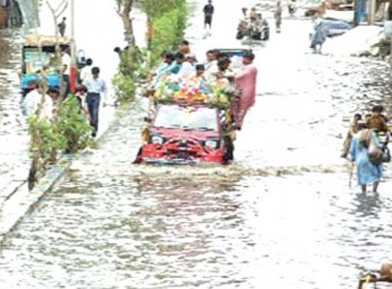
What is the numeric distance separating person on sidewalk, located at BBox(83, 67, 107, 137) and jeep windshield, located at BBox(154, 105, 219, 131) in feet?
9.48

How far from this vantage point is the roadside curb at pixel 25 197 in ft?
59.1

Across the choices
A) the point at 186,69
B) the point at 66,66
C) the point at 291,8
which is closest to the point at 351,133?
the point at 186,69

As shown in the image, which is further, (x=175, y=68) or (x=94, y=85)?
(x=94, y=85)

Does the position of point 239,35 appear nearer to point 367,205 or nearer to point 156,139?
point 156,139

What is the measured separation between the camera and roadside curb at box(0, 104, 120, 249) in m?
18.0

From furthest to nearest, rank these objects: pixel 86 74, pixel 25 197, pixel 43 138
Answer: pixel 86 74
pixel 43 138
pixel 25 197

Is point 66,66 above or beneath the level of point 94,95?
above

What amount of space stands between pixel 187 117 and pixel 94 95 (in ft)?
12.7

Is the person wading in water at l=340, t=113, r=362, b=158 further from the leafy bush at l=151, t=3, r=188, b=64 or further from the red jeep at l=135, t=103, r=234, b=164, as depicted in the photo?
the leafy bush at l=151, t=3, r=188, b=64

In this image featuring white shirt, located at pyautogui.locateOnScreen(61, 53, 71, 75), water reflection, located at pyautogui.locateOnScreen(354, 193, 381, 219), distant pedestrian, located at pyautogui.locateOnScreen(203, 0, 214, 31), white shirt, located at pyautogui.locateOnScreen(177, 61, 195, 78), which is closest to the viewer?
water reflection, located at pyautogui.locateOnScreen(354, 193, 381, 219)

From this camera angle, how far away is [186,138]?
23.0 m

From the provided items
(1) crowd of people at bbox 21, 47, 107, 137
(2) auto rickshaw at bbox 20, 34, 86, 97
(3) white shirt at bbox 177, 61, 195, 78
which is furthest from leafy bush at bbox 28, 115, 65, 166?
(2) auto rickshaw at bbox 20, 34, 86, 97

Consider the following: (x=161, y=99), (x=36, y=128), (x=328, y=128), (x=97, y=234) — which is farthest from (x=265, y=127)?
(x=97, y=234)

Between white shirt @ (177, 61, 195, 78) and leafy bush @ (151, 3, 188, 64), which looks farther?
leafy bush @ (151, 3, 188, 64)
